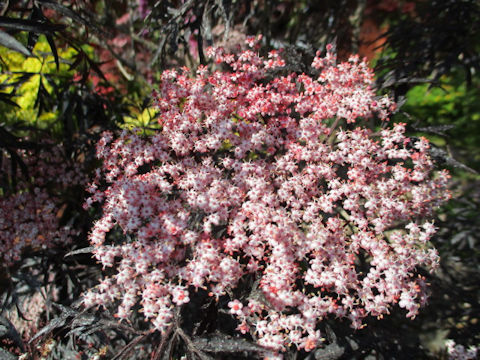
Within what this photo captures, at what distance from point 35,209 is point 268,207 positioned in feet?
6.03

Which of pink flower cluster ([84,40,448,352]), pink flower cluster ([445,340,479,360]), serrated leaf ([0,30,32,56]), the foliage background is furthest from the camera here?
pink flower cluster ([445,340,479,360])

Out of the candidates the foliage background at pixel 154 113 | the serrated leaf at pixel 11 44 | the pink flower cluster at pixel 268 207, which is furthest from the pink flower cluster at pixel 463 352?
the serrated leaf at pixel 11 44

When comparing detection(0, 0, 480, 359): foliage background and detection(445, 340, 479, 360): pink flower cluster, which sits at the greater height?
detection(0, 0, 480, 359): foliage background

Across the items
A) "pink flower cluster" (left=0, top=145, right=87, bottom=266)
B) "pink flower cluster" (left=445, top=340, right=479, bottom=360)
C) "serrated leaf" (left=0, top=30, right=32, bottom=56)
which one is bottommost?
"pink flower cluster" (left=445, top=340, right=479, bottom=360)

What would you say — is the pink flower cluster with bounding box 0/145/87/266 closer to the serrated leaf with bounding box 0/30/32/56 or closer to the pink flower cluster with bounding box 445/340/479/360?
the serrated leaf with bounding box 0/30/32/56

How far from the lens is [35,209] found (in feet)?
7.91

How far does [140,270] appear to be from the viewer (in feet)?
4.92

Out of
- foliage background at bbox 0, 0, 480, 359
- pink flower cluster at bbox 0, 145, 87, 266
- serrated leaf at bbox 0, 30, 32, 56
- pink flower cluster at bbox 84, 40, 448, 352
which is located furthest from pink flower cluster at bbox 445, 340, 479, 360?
serrated leaf at bbox 0, 30, 32, 56

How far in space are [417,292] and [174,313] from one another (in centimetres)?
123

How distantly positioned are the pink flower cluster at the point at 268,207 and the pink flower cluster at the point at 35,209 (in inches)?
28.3

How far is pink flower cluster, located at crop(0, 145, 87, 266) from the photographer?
2.21 metres

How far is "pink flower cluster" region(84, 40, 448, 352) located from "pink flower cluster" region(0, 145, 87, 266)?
0.72 m

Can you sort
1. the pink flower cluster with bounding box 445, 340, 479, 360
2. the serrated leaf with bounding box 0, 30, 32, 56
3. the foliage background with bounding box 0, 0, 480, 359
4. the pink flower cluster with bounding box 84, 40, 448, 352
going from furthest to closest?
the pink flower cluster with bounding box 445, 340, 479, 360
the foliage background with bounding box 0, 0, 480, 359
the pink flower cluster with bounding box 84, 40, 448, 352
the serrated leaf with bounding box 0, 30, 32, 56

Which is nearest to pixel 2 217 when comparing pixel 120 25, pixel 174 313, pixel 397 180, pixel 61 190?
pixel 61 190
